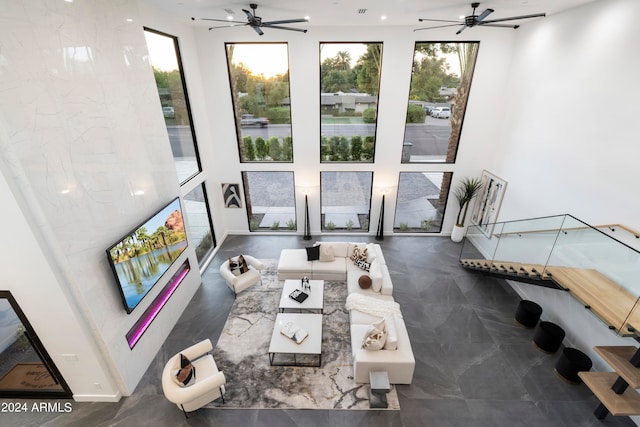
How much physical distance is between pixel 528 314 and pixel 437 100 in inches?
223

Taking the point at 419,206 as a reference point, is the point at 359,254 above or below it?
below

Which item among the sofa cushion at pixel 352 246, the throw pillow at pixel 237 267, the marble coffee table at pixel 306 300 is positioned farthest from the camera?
the sofa cushion at pixel 352 246

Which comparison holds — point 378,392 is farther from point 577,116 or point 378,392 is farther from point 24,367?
point 577,116

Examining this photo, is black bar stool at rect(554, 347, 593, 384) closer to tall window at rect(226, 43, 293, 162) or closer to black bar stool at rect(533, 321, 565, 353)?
black bar stool at rect(533, 321, 565, 353)

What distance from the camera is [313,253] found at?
7484mm

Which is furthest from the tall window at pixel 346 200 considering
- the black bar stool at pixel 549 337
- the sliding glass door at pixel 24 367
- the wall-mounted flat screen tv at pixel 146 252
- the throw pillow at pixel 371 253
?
the sliding glass door at pixel 24 367

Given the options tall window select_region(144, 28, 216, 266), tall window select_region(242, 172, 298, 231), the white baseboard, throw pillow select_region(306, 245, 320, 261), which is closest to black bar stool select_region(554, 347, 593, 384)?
throw pillow select_region(306, 245, 320, 261)

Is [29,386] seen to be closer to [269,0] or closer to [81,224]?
[81,224]

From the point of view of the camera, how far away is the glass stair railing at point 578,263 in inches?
162

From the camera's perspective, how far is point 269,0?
5117 millimetres

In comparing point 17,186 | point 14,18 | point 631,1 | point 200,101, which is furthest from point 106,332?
point 631,1

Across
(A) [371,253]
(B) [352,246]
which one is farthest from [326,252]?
(A) [371,253]

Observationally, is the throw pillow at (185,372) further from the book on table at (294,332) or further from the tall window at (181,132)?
the tall window at (181,132)

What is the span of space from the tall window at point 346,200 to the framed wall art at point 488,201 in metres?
3.30
